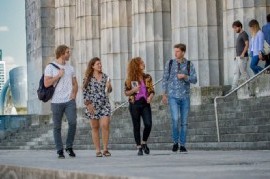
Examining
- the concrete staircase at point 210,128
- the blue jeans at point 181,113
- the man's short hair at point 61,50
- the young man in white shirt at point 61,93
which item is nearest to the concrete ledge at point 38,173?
the young man in white shirt at point 61,93

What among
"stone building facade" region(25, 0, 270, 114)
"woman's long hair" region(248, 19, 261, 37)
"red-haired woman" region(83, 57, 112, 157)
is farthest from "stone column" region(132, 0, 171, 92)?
"red-haired woman" region(83, 57, 112, 157)

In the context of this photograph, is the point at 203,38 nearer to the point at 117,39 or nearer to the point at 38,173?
the point at 117,39

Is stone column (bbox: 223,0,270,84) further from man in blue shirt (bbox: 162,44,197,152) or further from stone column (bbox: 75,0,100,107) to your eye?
stone column (bbox: 75,0,100,107)

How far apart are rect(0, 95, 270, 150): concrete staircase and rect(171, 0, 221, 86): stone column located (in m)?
1.76

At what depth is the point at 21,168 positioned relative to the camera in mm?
13938

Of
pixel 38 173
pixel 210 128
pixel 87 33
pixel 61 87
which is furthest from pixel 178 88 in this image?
pixel 87 33

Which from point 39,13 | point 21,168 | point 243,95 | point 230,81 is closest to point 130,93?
point 21,168

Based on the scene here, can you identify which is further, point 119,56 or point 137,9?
point 119,56

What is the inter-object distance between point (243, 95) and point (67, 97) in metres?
8.82

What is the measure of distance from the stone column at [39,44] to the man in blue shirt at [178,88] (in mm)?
26977

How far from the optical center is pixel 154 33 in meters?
34.1

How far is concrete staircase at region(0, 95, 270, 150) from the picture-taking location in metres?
21.0

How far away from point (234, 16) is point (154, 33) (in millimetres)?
5204

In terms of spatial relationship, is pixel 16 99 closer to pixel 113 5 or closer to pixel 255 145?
pixel 113 5
